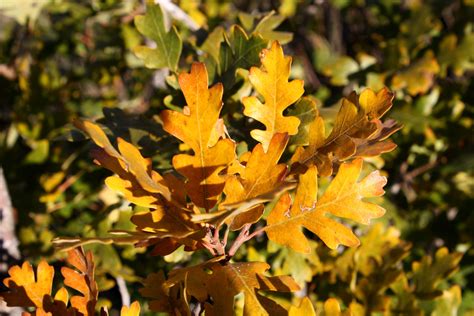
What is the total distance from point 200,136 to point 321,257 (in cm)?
81

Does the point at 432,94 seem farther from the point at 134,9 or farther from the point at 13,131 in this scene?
the point at 13,131

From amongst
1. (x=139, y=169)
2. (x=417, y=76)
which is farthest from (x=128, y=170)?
(x=417, y=76)

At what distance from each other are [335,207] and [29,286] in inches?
23.5

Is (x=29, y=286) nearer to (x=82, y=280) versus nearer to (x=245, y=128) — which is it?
(x=82, y=280)

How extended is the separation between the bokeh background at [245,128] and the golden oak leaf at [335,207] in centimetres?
39

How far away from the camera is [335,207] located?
94 centimetres

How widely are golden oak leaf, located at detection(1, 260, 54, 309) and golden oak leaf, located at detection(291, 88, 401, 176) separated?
523 millimetres

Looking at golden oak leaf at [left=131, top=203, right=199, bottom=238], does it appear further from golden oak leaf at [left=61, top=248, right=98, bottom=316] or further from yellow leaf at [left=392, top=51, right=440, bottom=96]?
yellow leaf at [left=392, top=51, right=440, bottom=96]

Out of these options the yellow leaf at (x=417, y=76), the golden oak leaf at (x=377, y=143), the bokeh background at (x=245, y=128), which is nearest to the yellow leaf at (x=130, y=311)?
the bokeh background at (x=245, y=128)

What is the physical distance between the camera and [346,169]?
93 centimetres

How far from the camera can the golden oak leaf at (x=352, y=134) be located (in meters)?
0.93

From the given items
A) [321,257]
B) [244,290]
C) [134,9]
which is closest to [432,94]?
[321,257]

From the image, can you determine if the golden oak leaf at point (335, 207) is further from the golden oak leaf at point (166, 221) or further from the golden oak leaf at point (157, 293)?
the golden oak leaf at point (157, 293)

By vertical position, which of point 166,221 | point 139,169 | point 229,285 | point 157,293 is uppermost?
point 139,169
